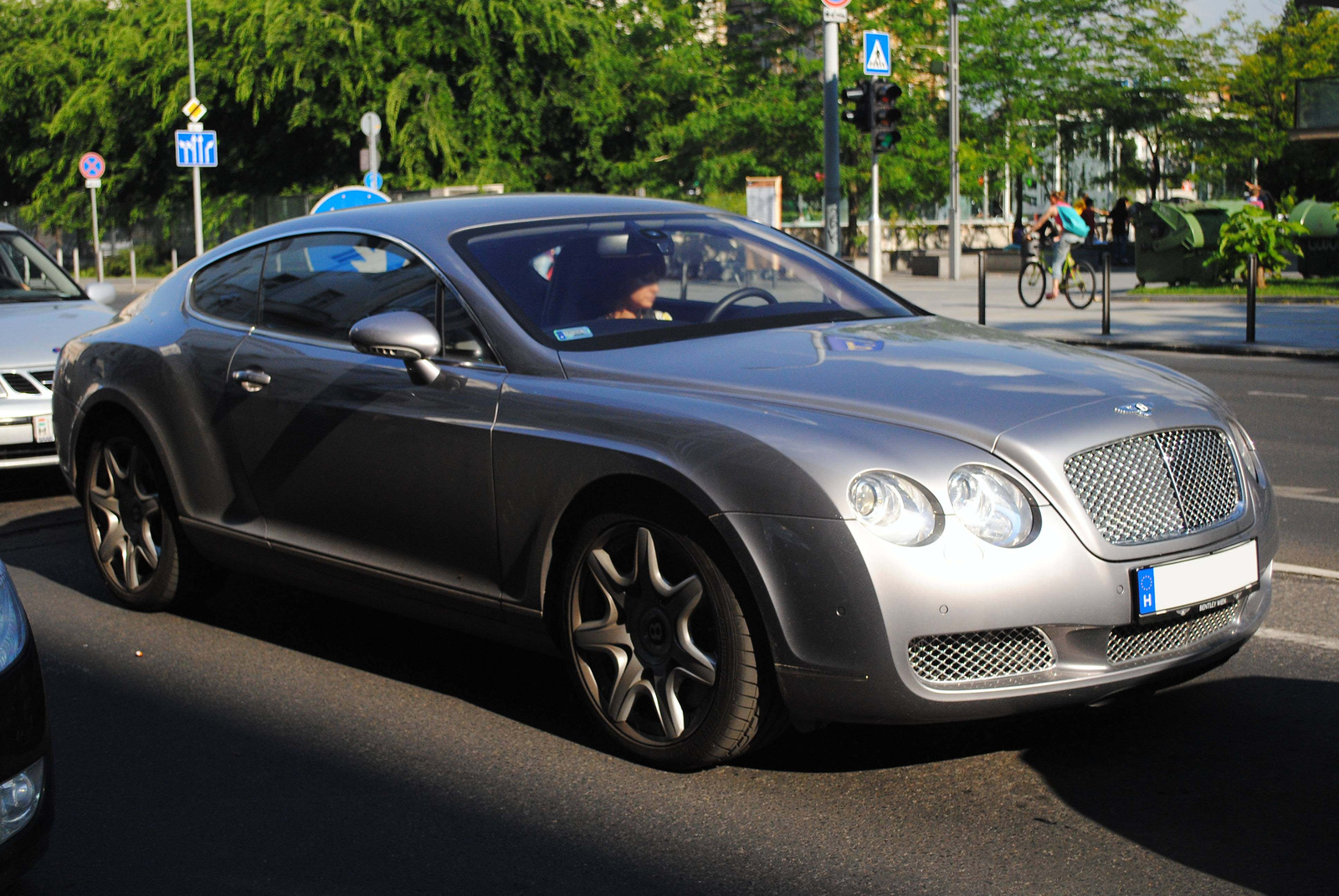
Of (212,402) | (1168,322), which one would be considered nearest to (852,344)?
(212,402)

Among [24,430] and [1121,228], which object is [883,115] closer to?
[24,430]

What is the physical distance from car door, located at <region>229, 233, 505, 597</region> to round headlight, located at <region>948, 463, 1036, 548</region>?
4.56 feet

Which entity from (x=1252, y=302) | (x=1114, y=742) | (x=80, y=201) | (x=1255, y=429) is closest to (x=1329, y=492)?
(x=1255, y=429)

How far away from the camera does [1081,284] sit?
2311 centimetres

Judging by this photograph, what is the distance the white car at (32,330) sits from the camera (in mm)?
8211

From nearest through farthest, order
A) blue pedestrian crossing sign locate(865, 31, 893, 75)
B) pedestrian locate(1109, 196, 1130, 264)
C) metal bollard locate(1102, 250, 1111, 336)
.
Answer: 1. metal bollard locate(1102, 250, 1111, 336)
2. blue pedestrian crossing sign locate(865, 31, 893, 75)
3. pedestrian locate(1109, 196, 1130, 264)

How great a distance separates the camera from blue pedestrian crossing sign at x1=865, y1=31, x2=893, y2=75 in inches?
921

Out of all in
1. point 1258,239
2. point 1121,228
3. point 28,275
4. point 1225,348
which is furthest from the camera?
point 1121,228

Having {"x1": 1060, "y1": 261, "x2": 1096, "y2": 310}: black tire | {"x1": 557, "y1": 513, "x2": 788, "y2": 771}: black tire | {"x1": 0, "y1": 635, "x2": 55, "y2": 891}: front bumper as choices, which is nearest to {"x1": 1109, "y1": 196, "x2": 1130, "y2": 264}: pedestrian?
{"x1": 1060, "y1": 261, "x2": 1096, "y2": 310}: black tire

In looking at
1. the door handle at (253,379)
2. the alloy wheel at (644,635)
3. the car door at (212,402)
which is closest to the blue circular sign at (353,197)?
the car door at (212,402)

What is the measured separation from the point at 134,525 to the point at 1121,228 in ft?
118

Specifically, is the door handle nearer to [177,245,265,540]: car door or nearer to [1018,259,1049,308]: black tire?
[177,245,265,540]: car door

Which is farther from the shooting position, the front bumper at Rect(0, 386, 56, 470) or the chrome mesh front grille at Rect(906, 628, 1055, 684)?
the front bumper at Rect(0, 386, 56, 470)

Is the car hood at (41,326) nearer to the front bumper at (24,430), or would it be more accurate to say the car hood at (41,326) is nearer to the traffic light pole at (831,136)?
the front bumper at (24,430)
